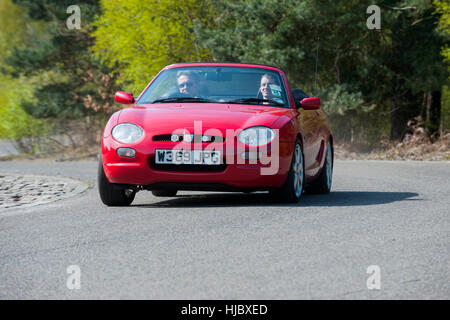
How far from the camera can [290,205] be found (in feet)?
28.9

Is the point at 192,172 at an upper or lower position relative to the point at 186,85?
lower

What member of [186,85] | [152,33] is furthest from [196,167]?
[152,33]

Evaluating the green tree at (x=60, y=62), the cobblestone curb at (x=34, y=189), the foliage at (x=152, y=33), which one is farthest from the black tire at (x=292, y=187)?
the green tree at (x=60, y=62)

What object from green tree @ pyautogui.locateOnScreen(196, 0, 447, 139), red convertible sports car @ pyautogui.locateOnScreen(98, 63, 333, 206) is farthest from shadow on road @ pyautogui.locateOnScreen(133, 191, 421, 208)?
green tree @ pyautogui.locateOnScreen(196, 0, 447, 139)

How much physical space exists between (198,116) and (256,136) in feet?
2.05

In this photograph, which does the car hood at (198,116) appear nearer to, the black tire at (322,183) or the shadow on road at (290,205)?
the shadow on road at (290,205)

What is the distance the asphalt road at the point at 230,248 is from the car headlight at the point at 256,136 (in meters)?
0.70

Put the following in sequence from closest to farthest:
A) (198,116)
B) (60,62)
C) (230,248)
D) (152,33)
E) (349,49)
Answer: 1. (230,248)
2. (198,116)
3. (349,49)
4. (152,33)
5. (60,62)

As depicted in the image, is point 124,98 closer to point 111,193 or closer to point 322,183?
point 111,193

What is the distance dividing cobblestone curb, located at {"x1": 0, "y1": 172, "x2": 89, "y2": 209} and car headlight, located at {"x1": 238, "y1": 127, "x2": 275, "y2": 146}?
2.90m

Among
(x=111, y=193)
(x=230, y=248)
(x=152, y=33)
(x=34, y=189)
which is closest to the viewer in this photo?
(x=230, y=248)

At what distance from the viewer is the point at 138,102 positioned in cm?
949

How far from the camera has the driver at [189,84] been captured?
9.42m
